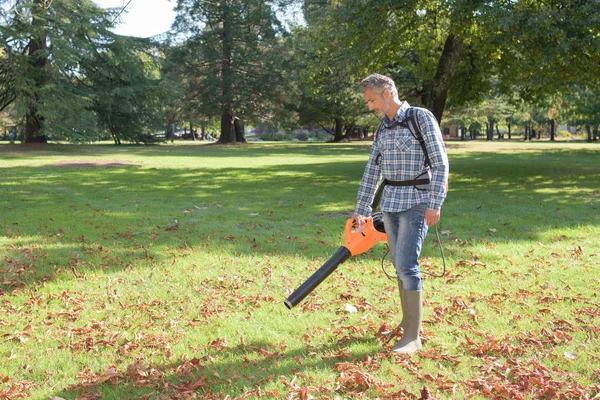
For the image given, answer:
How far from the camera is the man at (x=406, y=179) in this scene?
12.8 feet

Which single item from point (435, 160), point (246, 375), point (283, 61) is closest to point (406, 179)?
point (435, 160)

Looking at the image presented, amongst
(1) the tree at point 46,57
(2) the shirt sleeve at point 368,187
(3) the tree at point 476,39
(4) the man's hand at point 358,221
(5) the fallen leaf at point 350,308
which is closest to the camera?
(4) the man's hand at point 358,221

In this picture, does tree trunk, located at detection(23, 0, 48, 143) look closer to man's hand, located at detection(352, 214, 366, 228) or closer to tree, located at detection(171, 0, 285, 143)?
tree, located at detection(171, 0, 285, 143)

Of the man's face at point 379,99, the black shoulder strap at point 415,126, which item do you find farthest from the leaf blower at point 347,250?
the man's face at point 379,99

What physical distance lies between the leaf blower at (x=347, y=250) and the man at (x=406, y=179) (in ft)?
0.44

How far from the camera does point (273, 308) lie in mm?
5301

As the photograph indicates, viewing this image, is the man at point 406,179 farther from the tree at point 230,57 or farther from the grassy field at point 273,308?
the tree at point 230,57

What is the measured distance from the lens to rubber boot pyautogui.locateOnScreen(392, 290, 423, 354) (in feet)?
13.8

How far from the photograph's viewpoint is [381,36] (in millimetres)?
16812

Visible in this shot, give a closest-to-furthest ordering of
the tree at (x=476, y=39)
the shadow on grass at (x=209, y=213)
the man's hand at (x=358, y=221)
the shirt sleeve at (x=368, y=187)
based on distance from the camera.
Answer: the man's hand at (x=358, y=221) < the shirt sleeve at (x=368, y=187) < the shadow on grass at (x=209, y=213) < the tree at (x=476, y=39)

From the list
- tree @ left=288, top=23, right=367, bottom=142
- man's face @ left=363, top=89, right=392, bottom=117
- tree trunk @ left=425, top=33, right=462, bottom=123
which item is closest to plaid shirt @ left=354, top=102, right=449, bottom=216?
man's face @ left=363, top=89, right=392, bottom=117

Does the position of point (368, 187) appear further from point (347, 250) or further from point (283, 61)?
point (283, 61)

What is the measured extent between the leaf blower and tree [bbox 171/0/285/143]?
135 feet

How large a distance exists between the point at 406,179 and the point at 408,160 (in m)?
0.15
